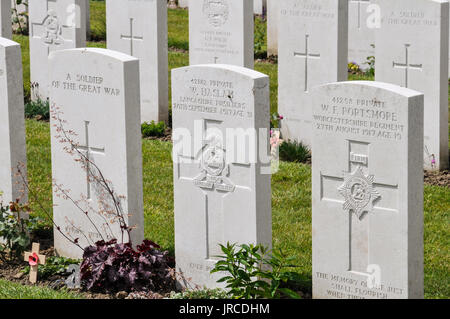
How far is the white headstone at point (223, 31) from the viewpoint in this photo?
10680mm

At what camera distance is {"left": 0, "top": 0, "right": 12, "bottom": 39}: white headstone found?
12.3 m

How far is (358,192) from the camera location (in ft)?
21.0

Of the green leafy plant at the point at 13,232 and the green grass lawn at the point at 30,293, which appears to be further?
the green leafy plant at the point at 13,232

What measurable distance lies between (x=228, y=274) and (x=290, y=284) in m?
0.48

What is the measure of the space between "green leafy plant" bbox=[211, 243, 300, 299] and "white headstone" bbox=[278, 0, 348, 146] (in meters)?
3.64

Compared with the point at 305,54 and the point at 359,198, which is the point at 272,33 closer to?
the point at 305,54

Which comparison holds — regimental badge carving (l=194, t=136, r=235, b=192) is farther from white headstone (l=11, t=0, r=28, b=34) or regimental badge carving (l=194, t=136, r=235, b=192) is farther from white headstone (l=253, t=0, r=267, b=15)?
white headstone (l=253, t=0, r=267, b=15)

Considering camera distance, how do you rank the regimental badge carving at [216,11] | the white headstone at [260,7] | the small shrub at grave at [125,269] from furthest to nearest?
the white headstone at [260,7] < the regimental badge carving at [216,11] < the small shrub at grave at [125,269]

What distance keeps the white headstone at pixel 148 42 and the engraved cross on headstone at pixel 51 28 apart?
61 cm

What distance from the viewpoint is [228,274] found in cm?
693

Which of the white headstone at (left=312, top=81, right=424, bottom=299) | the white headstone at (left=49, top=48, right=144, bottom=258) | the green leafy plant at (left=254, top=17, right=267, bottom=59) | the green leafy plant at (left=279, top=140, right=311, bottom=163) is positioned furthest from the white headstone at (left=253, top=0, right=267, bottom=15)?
Answer: the white headstone at (left=312, top=81, right=424, bottom=299)

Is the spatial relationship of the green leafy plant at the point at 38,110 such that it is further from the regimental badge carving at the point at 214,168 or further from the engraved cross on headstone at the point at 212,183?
the regimental badge carving at the point at 214,168

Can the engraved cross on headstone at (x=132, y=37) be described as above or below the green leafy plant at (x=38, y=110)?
above

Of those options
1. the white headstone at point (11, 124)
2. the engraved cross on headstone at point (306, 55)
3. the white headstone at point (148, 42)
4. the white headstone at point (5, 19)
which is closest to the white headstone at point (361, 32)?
the engraved cross on headstone at point (306, 55)
